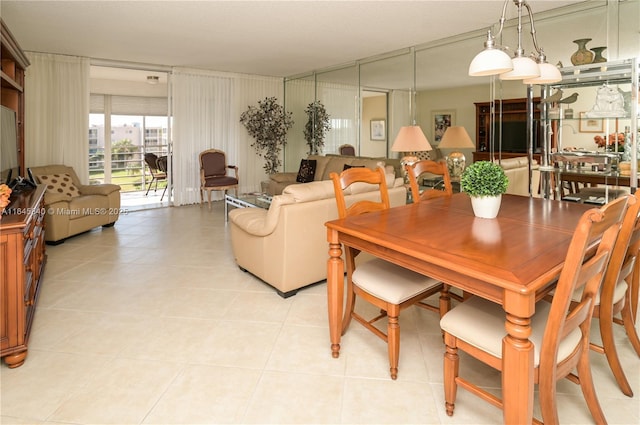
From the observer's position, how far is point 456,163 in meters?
5.02

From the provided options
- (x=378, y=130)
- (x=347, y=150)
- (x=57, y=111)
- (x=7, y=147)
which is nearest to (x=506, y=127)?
(x=378, y=130)

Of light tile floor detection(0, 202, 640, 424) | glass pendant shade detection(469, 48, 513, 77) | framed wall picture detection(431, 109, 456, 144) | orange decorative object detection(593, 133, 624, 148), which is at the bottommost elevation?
light tile floor detection(0, 202, 640, 424)

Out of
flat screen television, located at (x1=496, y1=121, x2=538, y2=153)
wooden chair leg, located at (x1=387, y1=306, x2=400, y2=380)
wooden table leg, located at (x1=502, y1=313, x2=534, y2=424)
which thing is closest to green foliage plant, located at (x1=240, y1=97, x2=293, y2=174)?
flat screen television, located at (x1=496, y1=121, x2=538, y2=153)

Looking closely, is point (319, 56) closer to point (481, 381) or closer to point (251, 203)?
point (251, 203)

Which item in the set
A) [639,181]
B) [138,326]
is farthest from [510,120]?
[138,326]

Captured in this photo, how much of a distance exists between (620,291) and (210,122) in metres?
7.02

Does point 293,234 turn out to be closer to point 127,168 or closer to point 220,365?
point 220,365

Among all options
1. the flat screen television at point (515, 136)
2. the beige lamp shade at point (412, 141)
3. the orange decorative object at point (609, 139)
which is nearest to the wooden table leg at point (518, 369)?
the orange decorative object at point (609, 139)

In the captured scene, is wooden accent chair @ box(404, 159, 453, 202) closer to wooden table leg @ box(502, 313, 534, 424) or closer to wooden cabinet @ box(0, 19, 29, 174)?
wooden table leg @ box(502, 313, 534, 424)

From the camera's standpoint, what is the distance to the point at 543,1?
12.3 feet

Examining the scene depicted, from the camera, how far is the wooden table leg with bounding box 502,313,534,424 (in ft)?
4.30

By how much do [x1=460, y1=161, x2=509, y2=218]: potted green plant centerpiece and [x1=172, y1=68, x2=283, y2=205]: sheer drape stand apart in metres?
6.18

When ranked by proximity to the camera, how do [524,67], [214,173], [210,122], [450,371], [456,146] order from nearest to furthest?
1. [450,371]
2. [524,67]
3. [456,146]
4. [214,173]
5. [210,122]

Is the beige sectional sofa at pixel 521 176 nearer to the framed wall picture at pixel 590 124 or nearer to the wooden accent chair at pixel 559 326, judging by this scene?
the framed wall picture at pixel 590 124
